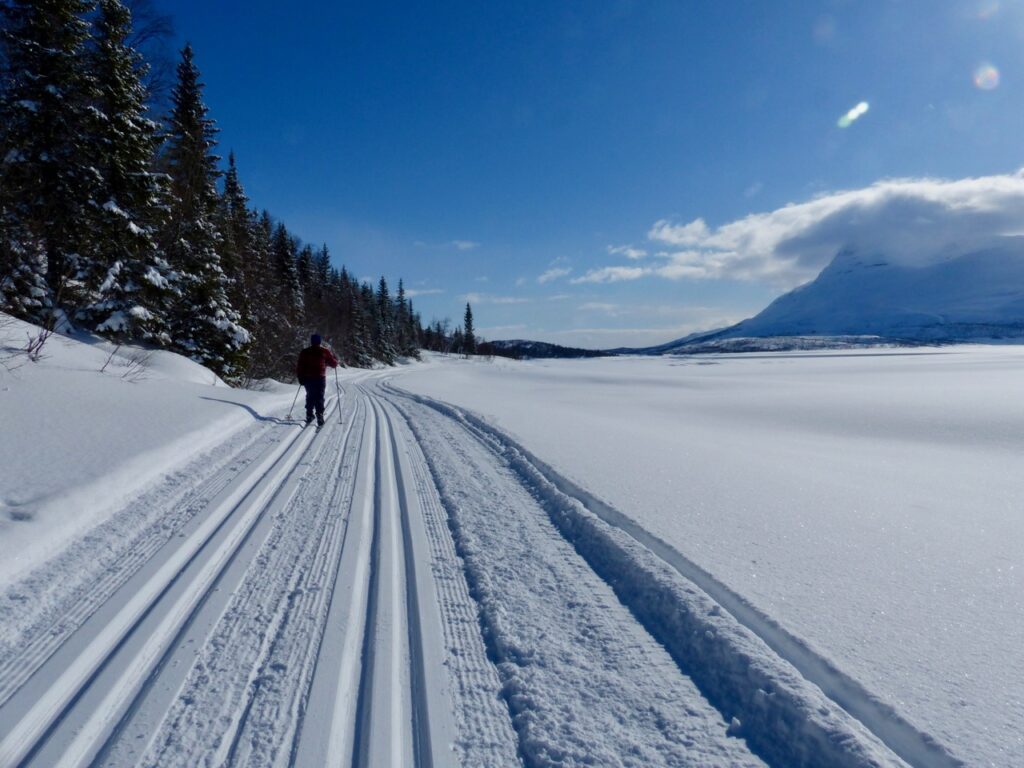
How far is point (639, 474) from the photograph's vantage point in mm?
6324

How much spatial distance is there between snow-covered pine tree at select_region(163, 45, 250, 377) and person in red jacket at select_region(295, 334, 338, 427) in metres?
8.80

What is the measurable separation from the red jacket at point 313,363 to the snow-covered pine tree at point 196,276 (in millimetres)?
8795

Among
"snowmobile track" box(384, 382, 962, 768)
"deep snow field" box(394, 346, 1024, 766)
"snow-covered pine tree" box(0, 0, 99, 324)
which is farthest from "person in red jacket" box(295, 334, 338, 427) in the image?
"snowmobile track" box(384, 382, 962, 768)

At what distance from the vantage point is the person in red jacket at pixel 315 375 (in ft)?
32.1

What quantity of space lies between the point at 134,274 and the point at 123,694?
14.8 meters

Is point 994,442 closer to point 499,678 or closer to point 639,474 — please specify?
point 639,474

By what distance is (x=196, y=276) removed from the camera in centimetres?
1655

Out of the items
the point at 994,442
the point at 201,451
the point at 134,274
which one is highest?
the point at 134,274

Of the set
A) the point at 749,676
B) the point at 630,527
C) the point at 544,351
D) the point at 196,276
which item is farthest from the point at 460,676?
the point at 544,351

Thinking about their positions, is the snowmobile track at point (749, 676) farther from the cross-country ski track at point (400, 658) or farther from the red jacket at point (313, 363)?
the red jacket at point (313, 363)

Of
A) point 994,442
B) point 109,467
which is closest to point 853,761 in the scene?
point 109,467

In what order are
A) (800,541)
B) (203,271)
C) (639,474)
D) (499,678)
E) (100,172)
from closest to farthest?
(499,678) < (800,541) < (639,474) < (100,172) < (203,271)

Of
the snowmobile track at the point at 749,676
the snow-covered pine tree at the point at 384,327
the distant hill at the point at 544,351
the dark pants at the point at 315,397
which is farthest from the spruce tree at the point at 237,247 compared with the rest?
the distant hill at the point at 544,351

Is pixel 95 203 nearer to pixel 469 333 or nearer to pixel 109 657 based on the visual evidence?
pixel 109 657
